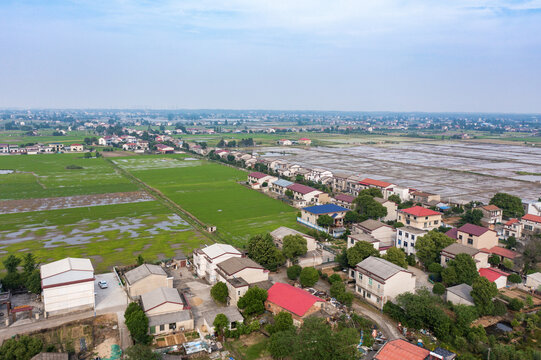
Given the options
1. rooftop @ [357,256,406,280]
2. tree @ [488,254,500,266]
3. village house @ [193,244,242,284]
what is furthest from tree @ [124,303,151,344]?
tree @ [488,254,500,266]

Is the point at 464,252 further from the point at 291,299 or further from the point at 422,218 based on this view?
the point at 291,299

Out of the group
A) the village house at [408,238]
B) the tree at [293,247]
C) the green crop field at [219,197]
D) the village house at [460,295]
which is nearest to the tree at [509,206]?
the village house at [408,238]

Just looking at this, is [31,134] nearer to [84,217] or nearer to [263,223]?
[84,217]

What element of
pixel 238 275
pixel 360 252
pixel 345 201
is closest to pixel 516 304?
pixel 360 252

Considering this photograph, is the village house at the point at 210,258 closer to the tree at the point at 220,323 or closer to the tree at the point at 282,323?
the tree at the point at 220,323

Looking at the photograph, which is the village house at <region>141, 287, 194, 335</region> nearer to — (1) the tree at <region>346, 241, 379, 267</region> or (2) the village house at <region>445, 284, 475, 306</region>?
(1) the tree at <region>346, 241, 379, 267</region>
